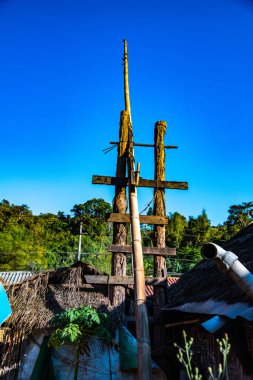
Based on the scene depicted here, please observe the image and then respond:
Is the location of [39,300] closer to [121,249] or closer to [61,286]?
[61,286]

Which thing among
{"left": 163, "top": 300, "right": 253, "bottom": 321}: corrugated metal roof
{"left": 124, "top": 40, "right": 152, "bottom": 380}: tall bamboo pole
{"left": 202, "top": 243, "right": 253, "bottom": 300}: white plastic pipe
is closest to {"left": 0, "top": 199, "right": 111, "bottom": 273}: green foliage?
{"left": 124, "top": 40, "right": 152, "bottom": 380}: tall bamboo pole

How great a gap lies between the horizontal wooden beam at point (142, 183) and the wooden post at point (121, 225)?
125 mm

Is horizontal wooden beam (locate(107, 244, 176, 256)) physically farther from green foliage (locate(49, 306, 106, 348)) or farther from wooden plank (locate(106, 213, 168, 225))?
green foliage (locate(49, 306, 106, 348))

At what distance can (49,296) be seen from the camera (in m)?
→ 8.08

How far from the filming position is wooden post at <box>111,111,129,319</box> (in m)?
7.55

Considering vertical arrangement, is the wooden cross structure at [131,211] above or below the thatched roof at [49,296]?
above

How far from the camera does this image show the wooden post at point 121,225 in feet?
24.8

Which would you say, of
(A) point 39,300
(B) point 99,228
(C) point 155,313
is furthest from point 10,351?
(B) point 99,228

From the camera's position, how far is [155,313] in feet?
24.7

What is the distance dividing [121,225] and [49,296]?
94.5 inches

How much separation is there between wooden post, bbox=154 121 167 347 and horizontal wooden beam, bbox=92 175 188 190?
0.14m

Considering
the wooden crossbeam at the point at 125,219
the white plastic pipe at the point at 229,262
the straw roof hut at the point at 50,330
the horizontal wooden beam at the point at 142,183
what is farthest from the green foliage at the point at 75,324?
the white plastic pipe at the point at 229,262

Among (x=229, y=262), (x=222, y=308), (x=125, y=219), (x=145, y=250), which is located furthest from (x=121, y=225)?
(x=229, y=262)

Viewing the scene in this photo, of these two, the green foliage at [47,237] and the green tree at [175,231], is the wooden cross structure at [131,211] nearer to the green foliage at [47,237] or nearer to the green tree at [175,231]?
the green foliage at [47,237]
